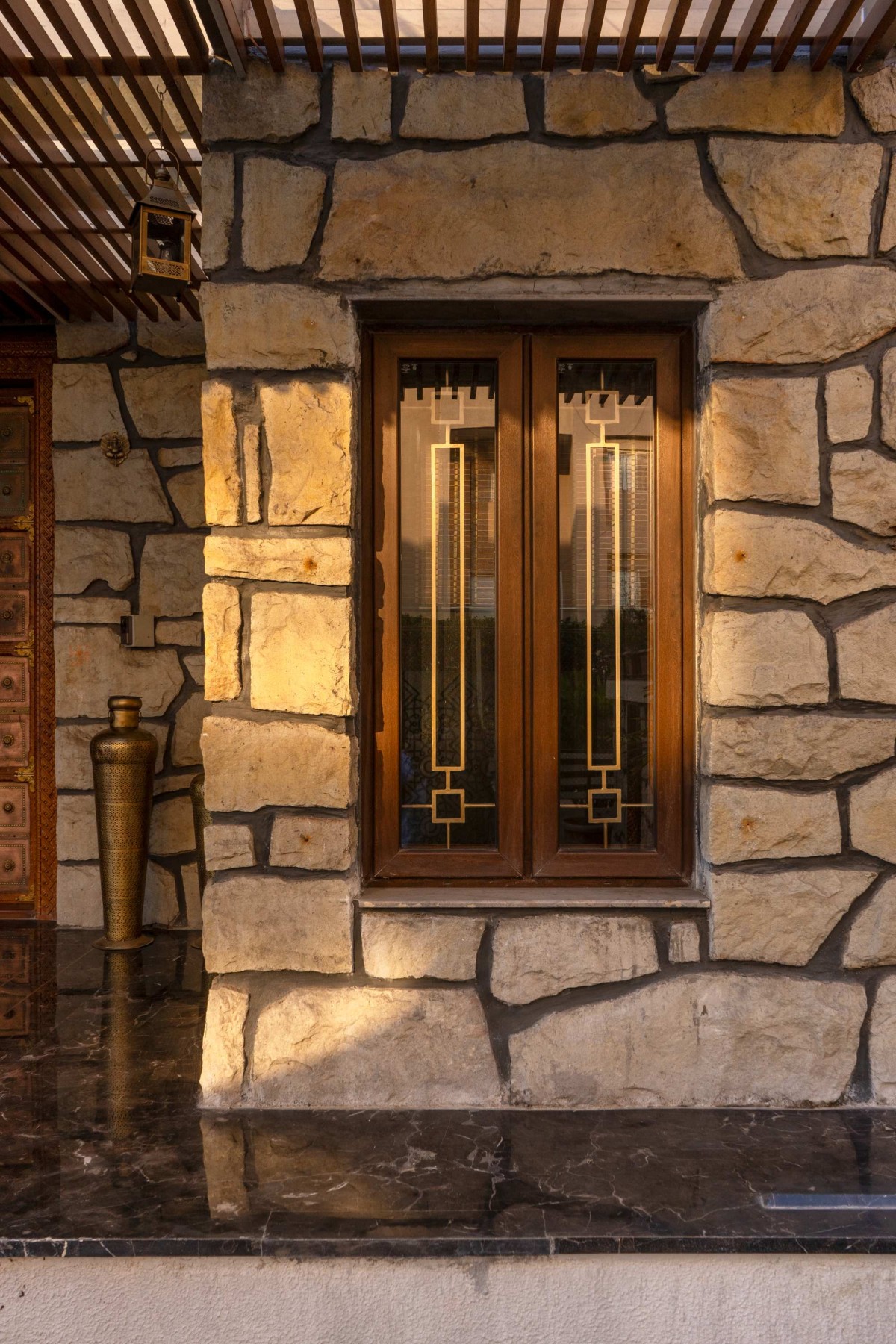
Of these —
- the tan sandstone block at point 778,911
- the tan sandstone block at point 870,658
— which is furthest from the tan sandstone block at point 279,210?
the tan sandstone block at point 778,911

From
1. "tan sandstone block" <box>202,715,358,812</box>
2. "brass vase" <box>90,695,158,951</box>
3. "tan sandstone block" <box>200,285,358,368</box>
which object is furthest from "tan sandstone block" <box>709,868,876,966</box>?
"brass vase" <box>90,695,158,951</box>

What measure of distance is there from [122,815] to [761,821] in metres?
2.61

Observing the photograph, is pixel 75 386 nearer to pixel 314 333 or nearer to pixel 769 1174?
pixel 314 333

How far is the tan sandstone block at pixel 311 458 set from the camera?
8.46ft

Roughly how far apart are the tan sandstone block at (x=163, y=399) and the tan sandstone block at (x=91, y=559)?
483 millimetres

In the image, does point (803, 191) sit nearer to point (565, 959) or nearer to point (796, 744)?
point (796, 744)

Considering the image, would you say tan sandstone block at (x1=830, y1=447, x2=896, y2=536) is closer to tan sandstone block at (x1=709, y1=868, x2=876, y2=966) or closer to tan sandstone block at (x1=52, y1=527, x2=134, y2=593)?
tan sandstone block at (x1=709, y1=868, x2=876, y2=966)

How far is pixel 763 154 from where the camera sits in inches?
100.0

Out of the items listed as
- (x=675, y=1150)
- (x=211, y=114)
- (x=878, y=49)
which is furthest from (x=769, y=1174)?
(x=211, y=114)

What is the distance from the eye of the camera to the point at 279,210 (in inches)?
101

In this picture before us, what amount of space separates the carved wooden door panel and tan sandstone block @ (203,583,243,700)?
223cm

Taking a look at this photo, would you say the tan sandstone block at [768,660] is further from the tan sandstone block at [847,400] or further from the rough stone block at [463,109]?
the rough stone block at [463,109]

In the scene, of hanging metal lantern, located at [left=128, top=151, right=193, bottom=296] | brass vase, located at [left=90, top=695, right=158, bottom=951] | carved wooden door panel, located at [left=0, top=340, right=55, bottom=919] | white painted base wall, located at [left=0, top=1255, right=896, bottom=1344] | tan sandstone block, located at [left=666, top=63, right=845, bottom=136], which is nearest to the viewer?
white painted base wall, located at [left=0, top=1255, right=896, bottom=1344]

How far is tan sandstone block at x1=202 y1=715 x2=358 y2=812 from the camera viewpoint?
2588 millimetres
